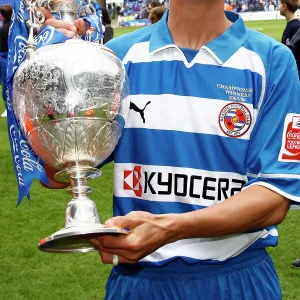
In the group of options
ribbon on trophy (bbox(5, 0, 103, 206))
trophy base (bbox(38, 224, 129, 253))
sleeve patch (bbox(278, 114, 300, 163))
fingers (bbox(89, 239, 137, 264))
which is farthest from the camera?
ribbon on trophy (bbox(5, 0, 103, 206))

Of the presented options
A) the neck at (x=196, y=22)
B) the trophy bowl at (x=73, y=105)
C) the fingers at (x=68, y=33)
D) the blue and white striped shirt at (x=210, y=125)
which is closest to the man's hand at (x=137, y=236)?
the trophy bowl at (x=73, y=105)

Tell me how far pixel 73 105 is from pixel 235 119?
42 centimetres

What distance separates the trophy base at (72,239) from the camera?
137 cm

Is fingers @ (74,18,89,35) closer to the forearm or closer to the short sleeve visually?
the short sleeve

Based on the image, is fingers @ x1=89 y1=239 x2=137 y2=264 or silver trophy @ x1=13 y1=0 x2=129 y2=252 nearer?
fingers @ x1=89 y1=239 x2=137 y2=264

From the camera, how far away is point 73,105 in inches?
62.6

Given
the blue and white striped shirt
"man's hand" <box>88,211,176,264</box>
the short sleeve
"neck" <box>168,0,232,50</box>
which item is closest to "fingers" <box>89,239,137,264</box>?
"man's hand" <box>88,211,176,264</box>

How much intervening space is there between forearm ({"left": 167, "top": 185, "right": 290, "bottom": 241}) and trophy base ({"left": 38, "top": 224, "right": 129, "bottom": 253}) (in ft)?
0.55

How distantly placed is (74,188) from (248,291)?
0.59m

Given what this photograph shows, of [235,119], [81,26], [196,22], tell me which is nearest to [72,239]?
[235,119]

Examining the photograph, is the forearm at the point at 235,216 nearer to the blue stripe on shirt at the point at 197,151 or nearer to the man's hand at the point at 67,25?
the blue stripe on shirt at the point at 197,151

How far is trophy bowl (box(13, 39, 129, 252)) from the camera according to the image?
1.59m

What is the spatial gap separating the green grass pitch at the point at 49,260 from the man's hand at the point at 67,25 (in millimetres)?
2484

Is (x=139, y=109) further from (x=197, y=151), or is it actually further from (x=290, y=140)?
(x=290, y=140)
